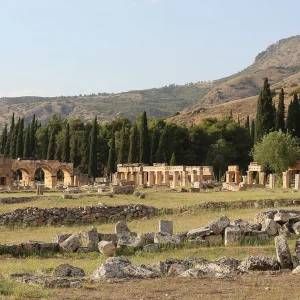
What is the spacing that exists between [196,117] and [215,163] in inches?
2131

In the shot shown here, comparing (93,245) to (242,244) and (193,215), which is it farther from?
(193,215)

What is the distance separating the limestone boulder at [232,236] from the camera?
15.6m

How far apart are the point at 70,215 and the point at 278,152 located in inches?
1226

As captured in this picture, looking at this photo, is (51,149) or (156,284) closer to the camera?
(156,284)

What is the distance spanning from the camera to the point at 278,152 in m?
52.1

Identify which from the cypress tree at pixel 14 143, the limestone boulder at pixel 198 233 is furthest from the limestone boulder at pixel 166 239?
the cypress tree at pixel 14 143

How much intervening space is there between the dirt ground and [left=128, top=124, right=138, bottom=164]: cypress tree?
61.5m

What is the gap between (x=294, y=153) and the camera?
53.0 metres

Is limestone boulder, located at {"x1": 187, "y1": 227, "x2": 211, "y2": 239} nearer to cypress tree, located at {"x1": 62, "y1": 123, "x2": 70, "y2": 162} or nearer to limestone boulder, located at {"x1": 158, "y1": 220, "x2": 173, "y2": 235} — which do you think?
limestone boulder, located at {"x1": 158, "y1": 220, "x2": 173, "y2": 235}

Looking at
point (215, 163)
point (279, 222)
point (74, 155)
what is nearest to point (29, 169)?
point (74, 155)

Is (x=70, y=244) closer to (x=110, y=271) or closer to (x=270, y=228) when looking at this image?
(x=110, y=271)

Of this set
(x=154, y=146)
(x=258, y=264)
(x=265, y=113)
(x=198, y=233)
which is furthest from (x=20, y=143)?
(x=258, y=264)

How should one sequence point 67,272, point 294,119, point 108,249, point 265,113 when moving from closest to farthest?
1. point 67,272
2. point 108,249
3. point 265,113
4. point 294,119

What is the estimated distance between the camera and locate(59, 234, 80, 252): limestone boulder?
48.8ft
